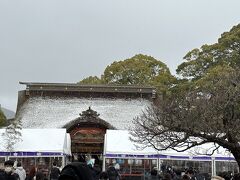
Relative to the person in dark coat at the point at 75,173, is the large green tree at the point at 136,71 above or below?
above

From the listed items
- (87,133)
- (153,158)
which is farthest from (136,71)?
(153,158)

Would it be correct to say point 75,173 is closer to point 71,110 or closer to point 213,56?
point 71,110

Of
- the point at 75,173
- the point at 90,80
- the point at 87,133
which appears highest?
the point at 90,80

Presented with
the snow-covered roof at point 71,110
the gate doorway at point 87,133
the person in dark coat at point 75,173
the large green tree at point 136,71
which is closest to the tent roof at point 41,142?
the gate doorway at point 87,133

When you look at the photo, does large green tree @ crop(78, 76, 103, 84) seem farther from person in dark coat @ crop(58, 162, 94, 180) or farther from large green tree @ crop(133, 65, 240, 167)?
person in dark coat @ crop(58, 162, 94, 180)

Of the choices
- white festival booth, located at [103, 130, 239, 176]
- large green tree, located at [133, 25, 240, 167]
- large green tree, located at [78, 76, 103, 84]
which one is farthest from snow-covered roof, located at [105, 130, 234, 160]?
large green tree, located at [78, 76, 103, 84]

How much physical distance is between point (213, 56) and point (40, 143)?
20.4 m

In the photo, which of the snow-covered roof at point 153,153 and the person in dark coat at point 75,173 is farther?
the snow-covered roof at point 153,153

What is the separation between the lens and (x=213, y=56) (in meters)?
36.5

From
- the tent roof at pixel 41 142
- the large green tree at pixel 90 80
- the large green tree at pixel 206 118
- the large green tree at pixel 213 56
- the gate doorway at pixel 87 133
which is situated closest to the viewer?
the large green tree at pixel 206 118

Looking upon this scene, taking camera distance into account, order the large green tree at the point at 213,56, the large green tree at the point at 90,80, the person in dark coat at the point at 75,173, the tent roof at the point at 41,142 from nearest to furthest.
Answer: the person in dark coat at the point at 75,173, the tent roof at the point at 41,142, the large green tree at the point at 213,56, the large green tree at the point at 90,80

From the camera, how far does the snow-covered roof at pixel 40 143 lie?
20125mm

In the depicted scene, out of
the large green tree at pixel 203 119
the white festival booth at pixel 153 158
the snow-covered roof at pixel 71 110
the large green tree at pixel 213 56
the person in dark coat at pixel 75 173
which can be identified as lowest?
the person in dark coat at pixel 75 173

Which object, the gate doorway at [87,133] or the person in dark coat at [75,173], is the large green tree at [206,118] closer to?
the gate doorway at [87,133]
